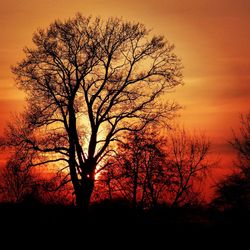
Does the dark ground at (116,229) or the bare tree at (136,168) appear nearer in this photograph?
the dark ground at (116,229)

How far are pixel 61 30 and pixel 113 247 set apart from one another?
54.2 ft

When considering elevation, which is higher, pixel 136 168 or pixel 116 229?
pixel 136 168

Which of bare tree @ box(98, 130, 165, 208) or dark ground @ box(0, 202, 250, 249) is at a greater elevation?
bare tree @ box(98, 130, 165, 208)

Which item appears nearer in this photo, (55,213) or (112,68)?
(55,213)

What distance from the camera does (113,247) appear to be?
23.8 m

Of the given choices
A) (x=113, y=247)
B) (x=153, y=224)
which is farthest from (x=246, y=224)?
(x=113, y=247)

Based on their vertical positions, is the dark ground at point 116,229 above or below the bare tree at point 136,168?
below

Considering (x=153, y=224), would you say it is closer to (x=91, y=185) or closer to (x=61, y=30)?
(x=91, y=185)

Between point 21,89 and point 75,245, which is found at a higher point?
point 21,89

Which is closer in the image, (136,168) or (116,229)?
(116,229)

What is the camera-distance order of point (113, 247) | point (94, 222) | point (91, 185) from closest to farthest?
point (113, 247), point (94, 222), point (91, 185)

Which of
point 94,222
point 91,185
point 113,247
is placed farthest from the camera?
point 91,185

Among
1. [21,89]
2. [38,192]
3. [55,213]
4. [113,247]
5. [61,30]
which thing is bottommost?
[113,247]

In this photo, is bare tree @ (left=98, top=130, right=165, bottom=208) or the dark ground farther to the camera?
bare tree @ (left=98, top=130, right=165, bottom=208)
